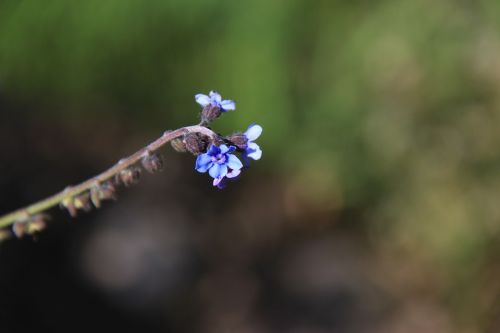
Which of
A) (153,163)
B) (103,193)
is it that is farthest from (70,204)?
(153,163)

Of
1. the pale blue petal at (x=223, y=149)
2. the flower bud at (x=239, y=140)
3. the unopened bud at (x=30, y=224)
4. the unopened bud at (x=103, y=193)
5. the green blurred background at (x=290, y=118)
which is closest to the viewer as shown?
the pale blue petal at (x=223, y=149)

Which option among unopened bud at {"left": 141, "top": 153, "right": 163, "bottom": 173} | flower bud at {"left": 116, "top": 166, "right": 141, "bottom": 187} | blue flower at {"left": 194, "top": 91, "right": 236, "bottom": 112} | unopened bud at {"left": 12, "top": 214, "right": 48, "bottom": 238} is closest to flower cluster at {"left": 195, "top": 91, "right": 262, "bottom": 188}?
blue flower at {"left": 194, "top": 91, "right": 236, "bottom": 112}

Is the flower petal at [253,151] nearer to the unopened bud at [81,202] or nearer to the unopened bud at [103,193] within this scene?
the unopened bud at [103,193]

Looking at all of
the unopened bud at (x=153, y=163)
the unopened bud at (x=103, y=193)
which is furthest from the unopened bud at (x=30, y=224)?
the unopened bud at (x=153, y=163)

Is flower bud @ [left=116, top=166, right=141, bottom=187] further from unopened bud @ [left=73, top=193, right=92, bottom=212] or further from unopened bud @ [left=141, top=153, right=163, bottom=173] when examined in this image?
unopened bud @ [left=73, top=193, right=92, bottom=212]

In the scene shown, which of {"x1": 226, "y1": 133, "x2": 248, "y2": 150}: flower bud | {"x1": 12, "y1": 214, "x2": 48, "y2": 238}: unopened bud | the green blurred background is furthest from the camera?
the green blurred background

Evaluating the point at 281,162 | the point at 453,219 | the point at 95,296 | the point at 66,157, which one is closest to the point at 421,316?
the point at 453,219
